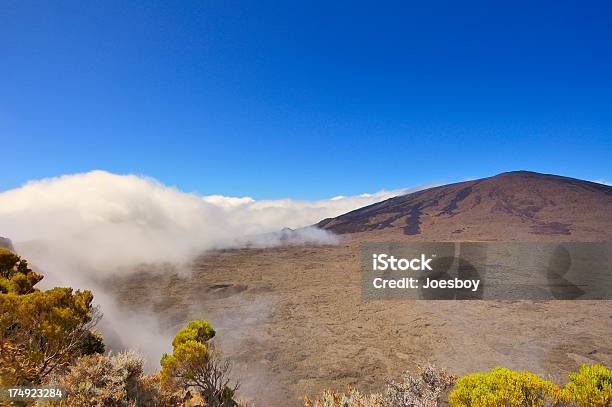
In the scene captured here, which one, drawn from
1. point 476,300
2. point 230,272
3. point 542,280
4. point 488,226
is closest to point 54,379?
point 476,300

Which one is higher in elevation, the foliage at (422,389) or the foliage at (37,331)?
the foliage at (37,331)

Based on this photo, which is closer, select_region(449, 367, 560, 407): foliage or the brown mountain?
select_region(449, 367, 560, 407): foliage

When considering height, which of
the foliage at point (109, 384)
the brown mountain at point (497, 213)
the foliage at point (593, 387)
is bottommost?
the foliage at point (109, 384)

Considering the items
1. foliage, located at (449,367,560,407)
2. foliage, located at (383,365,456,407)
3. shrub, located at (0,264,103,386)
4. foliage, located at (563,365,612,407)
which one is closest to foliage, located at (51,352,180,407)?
shrub, located at (0,264,103,386)

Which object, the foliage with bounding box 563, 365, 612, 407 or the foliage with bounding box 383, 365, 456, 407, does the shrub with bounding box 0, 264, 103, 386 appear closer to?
the foliage with bounding box 383, 365, 456, 407

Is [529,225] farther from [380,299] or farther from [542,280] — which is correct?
[380,299]

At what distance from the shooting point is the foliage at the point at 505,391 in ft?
22.3

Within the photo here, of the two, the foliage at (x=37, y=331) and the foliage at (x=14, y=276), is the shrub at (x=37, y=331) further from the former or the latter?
the foliage at (x=14, y=276)

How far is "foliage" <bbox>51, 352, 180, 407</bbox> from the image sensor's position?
795 centimetres

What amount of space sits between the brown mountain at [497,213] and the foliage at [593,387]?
205 feet

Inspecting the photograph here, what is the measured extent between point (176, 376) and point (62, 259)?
51699 mm

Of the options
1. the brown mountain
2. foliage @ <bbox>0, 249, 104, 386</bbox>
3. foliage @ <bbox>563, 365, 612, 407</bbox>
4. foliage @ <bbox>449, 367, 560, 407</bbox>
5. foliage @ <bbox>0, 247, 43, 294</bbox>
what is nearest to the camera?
foliage @ <bbox>563, 365, 612, 407</bbox>

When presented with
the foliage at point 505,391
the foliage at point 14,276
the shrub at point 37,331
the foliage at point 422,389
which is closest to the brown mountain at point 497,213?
the foliage at point 422,389

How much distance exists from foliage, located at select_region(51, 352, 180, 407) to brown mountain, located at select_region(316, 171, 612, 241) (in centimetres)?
6528
